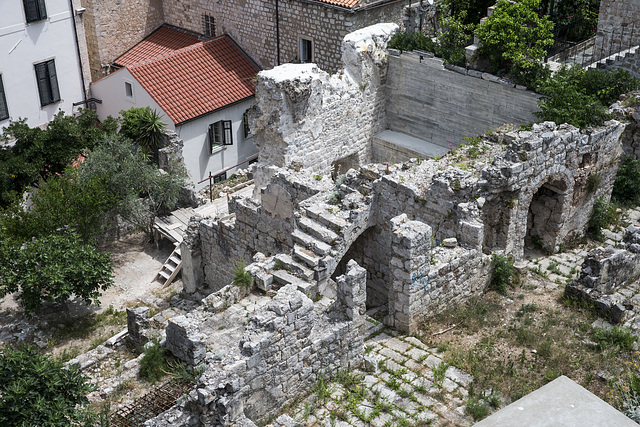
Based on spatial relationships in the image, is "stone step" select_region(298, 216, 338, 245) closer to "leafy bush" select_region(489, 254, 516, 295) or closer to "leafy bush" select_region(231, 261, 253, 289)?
"leafy bush" select_region(231, 261, 253, 289)

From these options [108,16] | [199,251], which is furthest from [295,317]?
[108,16]

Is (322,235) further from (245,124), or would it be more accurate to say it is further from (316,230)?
(245,124)

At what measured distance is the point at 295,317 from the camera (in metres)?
12.0

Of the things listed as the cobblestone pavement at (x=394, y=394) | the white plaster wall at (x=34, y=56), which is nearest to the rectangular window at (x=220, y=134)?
the white plaster wall at (x=34, y=56)

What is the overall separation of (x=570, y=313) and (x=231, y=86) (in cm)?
1600

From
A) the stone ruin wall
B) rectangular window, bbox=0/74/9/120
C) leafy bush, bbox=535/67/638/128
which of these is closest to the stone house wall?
leafy bush, bbox=535/67/638/128

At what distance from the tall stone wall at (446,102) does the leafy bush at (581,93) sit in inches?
33.1

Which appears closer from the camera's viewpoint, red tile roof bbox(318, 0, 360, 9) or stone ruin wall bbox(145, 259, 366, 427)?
stone ruin wall bbox(145, 259, 366, 427)

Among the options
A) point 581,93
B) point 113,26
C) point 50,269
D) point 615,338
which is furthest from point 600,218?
point 113,26

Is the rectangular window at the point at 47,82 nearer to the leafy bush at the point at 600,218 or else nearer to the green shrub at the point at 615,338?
the leafy bush at the point at 600,218

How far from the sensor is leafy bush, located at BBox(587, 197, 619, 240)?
63.0 ft

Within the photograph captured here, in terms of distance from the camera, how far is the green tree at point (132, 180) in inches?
879

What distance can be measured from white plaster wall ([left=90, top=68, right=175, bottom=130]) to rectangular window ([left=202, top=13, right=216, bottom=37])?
4.47 m

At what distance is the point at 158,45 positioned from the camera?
100 feet
